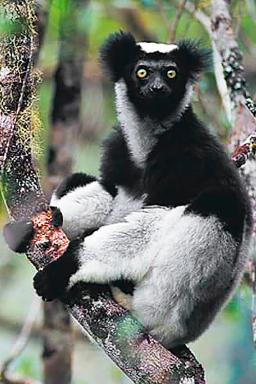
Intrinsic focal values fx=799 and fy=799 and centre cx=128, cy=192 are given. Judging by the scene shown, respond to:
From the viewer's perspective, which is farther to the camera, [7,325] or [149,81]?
[7,325]

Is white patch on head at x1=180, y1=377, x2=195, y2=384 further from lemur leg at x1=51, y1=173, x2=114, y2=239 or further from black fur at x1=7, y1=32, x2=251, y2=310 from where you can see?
lemur leg at x1=51, y1=173, x2=114, y2=239

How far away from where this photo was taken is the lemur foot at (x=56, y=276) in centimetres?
288

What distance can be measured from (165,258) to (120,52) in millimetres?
1271

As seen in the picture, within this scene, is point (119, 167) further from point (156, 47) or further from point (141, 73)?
point (156, 47)

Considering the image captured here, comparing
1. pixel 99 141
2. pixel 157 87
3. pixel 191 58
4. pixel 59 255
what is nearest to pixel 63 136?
pixel 191 58

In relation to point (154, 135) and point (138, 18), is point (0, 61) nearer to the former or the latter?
point (154, 135)

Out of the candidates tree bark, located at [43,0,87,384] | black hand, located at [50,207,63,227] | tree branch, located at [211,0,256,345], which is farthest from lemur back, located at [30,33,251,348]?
tree bark, located at [43,0,87,384]

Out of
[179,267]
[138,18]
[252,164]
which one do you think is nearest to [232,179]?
[179,267]

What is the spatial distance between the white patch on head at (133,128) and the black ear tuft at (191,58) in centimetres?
32

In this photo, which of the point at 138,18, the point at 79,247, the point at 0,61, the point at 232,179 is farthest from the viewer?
the point at 138,18

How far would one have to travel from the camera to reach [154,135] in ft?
12.7

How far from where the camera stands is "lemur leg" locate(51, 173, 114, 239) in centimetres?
379

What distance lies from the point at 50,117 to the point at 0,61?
2703 millimetres

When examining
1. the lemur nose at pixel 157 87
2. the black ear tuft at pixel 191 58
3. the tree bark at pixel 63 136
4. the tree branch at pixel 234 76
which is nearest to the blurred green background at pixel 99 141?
the tree bark at pixel 63 136
